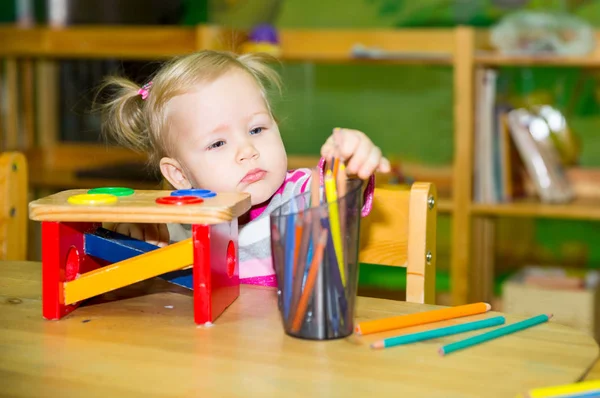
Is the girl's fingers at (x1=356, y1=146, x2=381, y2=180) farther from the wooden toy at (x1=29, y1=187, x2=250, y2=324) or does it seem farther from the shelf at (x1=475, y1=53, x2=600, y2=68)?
the shelf at (x1=475, y1=53, x2=600, y2=68)

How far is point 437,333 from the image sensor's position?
31.0 inches

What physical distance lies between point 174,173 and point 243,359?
1.81ft

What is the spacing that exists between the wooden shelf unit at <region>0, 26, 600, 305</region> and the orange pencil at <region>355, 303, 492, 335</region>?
4.58 ft

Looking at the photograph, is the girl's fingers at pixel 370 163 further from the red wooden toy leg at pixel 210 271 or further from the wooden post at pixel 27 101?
the wooden post at pixel 27 101

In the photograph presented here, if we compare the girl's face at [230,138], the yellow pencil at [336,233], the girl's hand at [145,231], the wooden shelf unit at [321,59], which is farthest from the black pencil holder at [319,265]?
the wooden shelf unit at [321,59]

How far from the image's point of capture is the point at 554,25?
7.91 ft

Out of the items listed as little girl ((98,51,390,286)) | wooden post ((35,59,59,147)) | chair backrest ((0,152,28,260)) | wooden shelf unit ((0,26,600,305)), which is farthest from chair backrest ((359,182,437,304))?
wooden post ((35,59,59,147))

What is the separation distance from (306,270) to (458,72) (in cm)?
168

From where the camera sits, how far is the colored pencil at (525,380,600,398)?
630 mm

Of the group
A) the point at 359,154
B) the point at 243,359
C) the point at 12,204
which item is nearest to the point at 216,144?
the point at 359,154

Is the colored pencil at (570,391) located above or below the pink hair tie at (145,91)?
below

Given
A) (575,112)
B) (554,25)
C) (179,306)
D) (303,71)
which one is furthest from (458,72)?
(179,306)

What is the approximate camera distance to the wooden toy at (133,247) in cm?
83

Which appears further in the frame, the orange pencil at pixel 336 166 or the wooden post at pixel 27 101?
the wooden post at pixel 27 101
